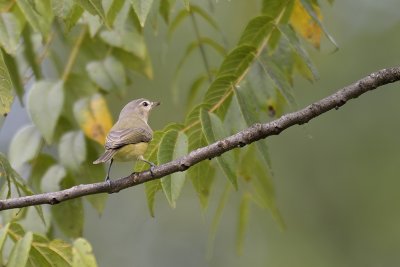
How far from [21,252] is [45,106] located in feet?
3.81

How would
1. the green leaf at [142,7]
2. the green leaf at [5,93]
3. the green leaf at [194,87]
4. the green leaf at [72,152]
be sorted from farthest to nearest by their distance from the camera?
the green leaf at [194,87]
the green leaf at [72,152]
the green leaf at [142,7]
the green leaf at [5,93]

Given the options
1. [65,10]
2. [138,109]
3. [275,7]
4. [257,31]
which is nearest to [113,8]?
[65,10]

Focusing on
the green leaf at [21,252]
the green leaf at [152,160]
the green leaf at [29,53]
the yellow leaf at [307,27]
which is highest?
the green leaf at [29,53]

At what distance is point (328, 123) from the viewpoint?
7.90 metres

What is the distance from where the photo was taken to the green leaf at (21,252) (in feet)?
10.2

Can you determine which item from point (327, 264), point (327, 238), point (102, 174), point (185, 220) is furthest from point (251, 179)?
point (185, 220)

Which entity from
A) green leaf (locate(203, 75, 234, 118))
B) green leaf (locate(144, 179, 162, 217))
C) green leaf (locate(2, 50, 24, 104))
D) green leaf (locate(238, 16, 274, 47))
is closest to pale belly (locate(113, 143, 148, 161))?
green leaf (locate(144, 179, 162, 217))

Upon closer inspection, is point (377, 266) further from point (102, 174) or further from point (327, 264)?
point (102, 174)

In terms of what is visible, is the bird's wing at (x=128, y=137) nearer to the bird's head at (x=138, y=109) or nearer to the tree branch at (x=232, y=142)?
the bird's head at (x=138, y=109)

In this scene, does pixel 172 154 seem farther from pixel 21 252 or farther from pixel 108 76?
pixel 108 76

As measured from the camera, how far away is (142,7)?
10.1ft

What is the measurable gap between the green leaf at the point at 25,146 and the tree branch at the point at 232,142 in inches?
56.8

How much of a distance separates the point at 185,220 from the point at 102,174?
5349 mm

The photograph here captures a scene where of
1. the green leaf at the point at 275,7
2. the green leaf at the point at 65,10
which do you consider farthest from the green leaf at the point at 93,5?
the green leaf at the point at 275,7
